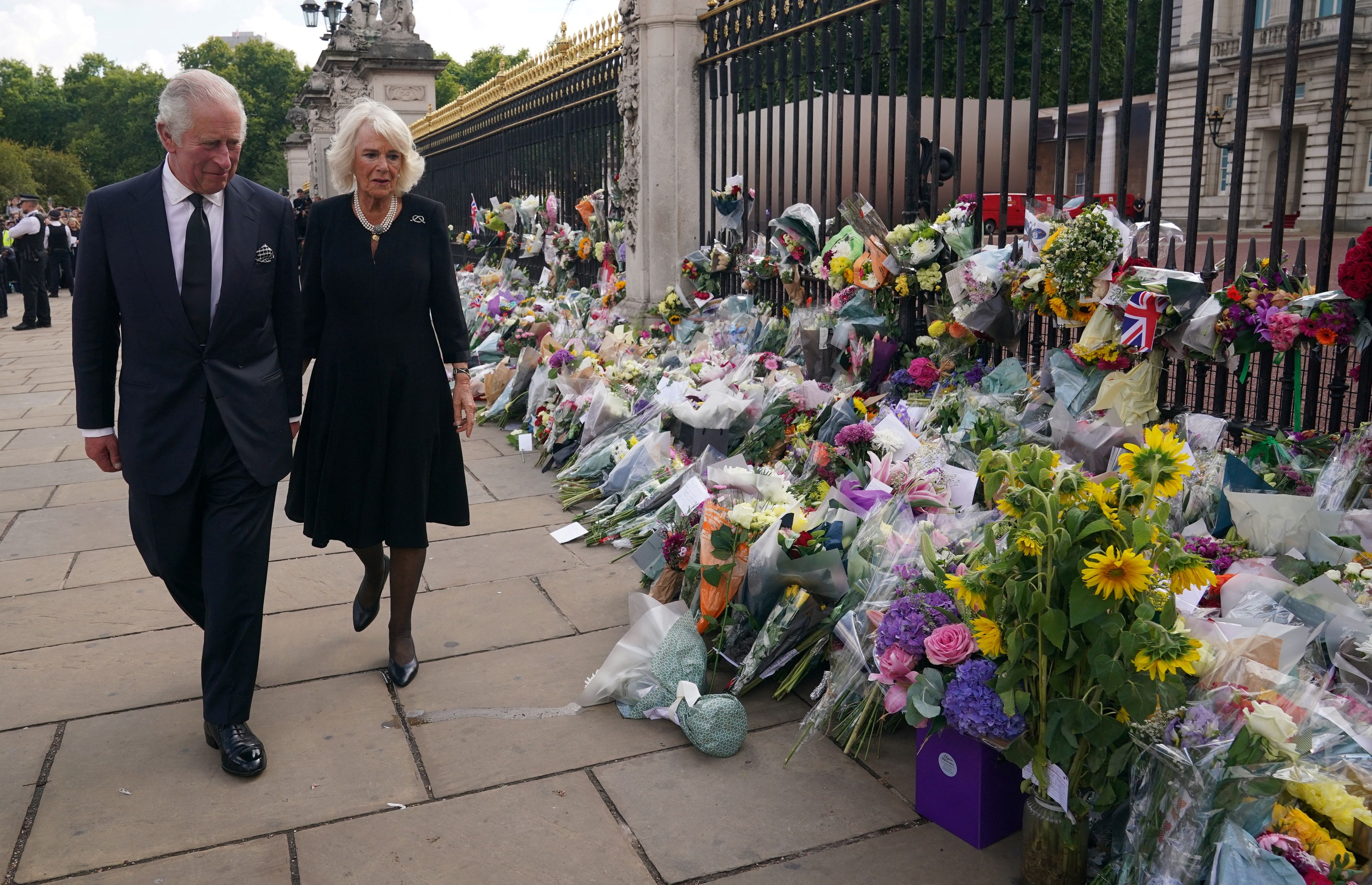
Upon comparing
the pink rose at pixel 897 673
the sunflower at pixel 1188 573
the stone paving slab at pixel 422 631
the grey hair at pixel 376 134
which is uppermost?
the grey hair at pixel 376 134

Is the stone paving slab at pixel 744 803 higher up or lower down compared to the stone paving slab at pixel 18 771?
lower down

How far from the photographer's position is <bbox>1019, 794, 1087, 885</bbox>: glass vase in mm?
2350

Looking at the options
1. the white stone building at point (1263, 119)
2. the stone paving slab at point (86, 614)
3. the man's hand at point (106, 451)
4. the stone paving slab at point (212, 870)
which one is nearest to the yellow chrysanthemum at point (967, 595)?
the stone paving slab at point (212, 870)

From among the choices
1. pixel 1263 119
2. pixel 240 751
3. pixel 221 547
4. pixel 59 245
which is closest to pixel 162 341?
pixel 221 547

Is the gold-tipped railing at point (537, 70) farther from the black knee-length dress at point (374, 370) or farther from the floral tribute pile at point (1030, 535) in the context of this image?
the black knee-length dress at point (374, 370)

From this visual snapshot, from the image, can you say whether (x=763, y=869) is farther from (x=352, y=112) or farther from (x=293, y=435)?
(x=352, y=112)

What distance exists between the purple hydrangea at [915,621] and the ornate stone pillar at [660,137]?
5.45 meters

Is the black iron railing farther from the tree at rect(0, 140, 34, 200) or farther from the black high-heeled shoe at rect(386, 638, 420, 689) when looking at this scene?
the tree at rect(0, 140, 34, 200)

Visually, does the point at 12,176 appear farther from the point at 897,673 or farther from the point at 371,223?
the point at 897,673

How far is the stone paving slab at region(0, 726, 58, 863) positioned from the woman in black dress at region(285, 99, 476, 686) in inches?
37.8

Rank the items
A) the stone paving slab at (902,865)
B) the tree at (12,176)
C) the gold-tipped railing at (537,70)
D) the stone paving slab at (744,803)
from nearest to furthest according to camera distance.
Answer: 1. the stone paving slab at (902,865)
2. the stone paving slab at (744,803)
3. the gold-tipped railing at (537,70)
4. the tree at (12,176)

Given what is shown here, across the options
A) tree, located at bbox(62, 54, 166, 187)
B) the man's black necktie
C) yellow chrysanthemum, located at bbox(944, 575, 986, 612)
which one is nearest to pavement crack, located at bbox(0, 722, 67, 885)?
the man's black necktie

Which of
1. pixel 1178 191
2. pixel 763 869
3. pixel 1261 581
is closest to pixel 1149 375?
pixel 1261 581

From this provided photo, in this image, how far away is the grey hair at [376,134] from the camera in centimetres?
328
